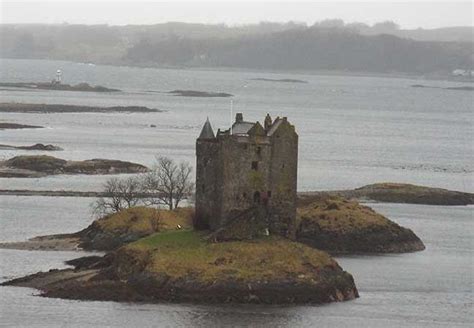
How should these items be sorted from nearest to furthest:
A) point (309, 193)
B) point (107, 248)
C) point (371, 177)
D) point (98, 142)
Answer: point (107, 248)
point (309, 193)
point (371, 177)
point (98, 142)

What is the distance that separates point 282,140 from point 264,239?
5.64 m

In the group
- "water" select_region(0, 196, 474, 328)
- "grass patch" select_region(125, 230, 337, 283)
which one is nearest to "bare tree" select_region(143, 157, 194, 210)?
"water" select_region(0, 196, 474, 328)

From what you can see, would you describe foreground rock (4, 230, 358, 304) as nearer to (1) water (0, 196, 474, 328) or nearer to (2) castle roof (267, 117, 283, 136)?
(1) water (0, 196, 474, 328)

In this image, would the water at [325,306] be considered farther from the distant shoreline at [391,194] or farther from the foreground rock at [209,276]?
the distant shoreline at [391,194]

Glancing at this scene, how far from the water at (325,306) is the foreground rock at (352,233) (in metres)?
1.64

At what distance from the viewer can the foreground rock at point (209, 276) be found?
236 ft

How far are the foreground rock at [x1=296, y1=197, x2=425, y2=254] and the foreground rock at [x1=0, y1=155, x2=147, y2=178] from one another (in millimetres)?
46627

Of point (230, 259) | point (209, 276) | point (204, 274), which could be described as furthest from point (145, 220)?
point (209, 276)

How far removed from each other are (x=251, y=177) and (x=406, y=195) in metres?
51.0

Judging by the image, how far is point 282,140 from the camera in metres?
78.8

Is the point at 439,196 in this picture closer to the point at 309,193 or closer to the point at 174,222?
the point at 309,193

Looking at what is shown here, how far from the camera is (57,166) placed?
141000 mm

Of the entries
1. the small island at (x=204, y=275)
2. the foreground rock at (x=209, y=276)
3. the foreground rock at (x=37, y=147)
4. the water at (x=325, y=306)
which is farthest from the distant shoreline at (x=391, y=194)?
the foreground rock at (x=209, y=276)

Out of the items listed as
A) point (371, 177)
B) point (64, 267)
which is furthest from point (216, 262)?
point (371, 177)
